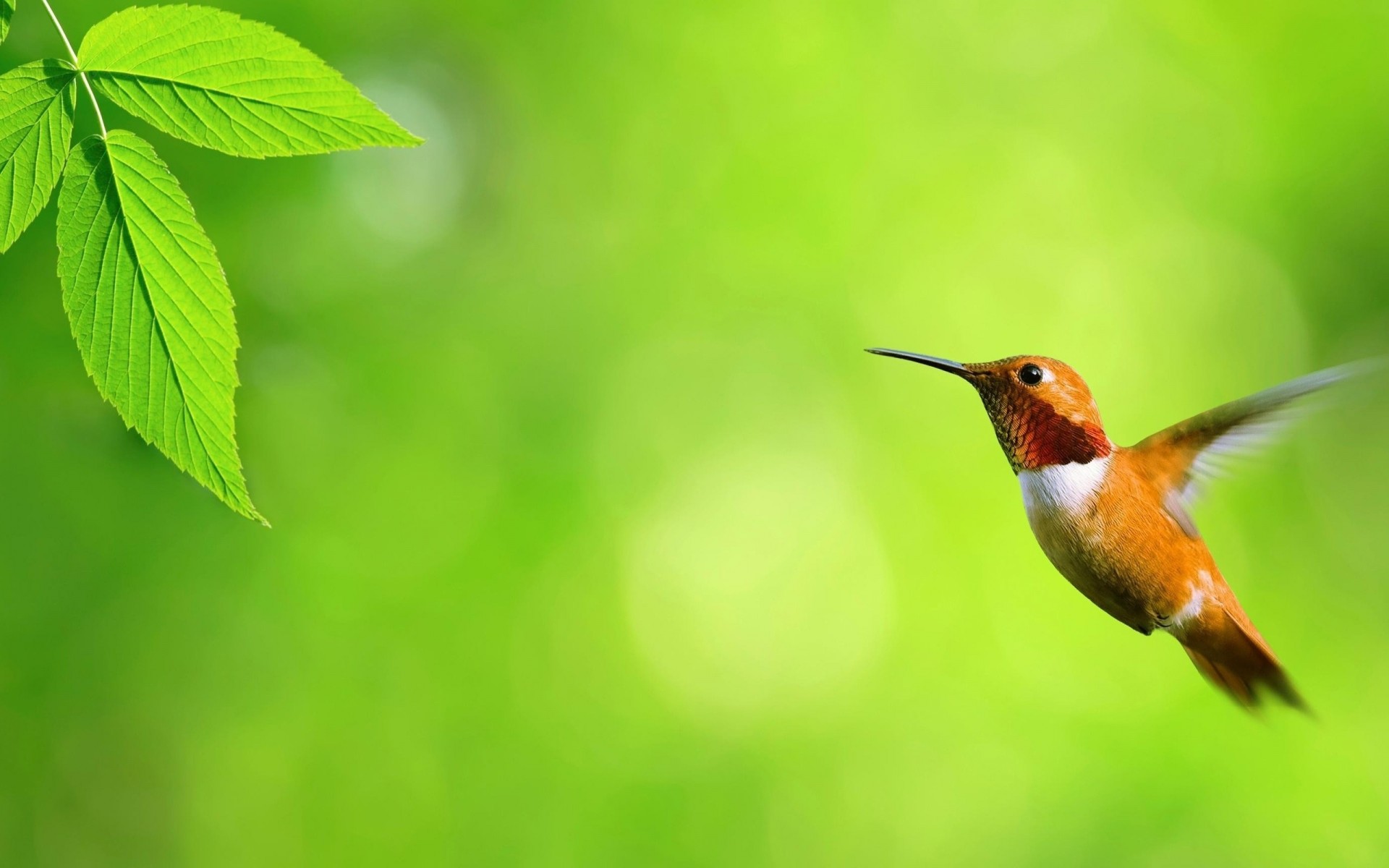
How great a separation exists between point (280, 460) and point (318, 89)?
2.86m

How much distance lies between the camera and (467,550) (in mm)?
3311

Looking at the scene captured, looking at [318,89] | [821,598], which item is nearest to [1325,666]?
[821,598]

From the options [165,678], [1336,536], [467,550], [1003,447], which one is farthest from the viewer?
[1336,536]

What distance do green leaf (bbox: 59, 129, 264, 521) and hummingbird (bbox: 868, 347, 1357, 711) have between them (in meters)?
0.26

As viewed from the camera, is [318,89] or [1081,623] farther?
[1081,623]

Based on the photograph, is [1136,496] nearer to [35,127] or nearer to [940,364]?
[940,364]

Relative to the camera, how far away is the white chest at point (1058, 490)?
1.79 feet

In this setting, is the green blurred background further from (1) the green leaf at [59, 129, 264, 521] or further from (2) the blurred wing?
(1) the green leaf at [59, 129, 264, 521]

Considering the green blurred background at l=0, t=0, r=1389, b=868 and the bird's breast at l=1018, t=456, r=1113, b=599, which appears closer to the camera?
the bird's breast at l=1018, t=456, r=1113, b=599

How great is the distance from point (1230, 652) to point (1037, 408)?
0.81ft

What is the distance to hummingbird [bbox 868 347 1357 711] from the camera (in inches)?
21.4

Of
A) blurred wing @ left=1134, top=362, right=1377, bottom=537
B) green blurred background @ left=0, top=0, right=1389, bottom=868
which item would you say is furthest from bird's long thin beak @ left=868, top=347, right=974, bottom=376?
green blurred background @ left=0, top=0, right=1389, bottom=868

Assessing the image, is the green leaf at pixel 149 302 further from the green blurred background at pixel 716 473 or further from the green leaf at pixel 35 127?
the green blurred background at pixel 716 473

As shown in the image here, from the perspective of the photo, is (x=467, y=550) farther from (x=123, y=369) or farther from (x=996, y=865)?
(x=123, y=369)
